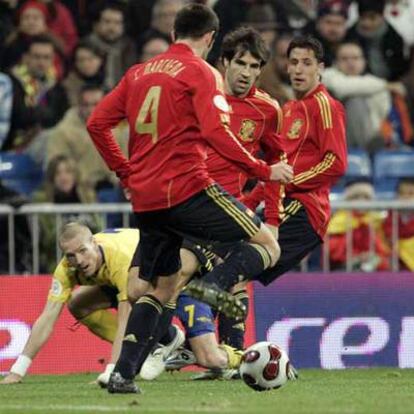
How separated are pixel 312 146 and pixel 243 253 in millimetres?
2412

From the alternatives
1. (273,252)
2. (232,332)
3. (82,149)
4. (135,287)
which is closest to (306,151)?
(232,332)

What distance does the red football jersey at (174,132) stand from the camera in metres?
8.67

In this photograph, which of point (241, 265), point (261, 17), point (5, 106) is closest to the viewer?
point (241, 265)

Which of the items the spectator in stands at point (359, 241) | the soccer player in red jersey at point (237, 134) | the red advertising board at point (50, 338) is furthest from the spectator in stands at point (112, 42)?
the soccer player in red jersey at point (237, 134)

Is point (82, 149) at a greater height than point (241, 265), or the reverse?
point (82, 149)

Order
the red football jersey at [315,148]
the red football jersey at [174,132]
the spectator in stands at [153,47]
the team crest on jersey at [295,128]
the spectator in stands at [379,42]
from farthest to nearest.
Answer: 1. the spectator in stands at [379,42]
2. the spectator in stands at [153,47]
3. the team crest on jersey at [295,128]
4. the red football jersey at [315,148]
5. the red football jersey at [174,132]

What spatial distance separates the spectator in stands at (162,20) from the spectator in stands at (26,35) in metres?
A: 0.94

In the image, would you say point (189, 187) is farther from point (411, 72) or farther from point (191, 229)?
point (411, 72)

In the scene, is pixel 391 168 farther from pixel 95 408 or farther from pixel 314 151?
pixel 95 408

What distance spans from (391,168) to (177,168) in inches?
326

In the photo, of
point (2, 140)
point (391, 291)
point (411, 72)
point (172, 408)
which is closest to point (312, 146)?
point (391, 291)

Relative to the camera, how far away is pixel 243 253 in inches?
365

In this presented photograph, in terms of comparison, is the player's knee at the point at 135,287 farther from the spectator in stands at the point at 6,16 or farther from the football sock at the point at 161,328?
the spectator in stands at the point at 6,16

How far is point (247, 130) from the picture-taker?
11.0 m
